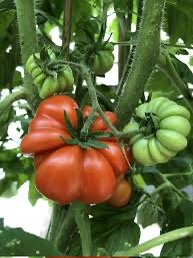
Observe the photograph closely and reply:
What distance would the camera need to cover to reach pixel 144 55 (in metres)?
0.78

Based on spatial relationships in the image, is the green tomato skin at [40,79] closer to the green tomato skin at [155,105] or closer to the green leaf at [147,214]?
the green tomato skin at [155,105]

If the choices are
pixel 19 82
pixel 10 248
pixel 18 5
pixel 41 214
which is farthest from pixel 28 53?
pixel 41 214

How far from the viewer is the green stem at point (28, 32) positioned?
0.88m

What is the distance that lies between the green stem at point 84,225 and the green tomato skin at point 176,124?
0.17m

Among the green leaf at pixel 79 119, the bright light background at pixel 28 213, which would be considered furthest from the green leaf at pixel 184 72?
the bright light background at pixel 28 213

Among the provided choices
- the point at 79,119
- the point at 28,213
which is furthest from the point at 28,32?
the point at 28,213

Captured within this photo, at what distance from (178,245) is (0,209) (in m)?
1.04

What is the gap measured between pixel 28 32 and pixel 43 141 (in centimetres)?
20

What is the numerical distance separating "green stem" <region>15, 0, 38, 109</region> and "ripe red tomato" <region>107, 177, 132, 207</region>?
0.18 m

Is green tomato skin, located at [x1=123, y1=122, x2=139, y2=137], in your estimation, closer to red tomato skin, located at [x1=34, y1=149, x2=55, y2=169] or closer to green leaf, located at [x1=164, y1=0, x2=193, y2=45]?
red tomato skin, located at [x1=34, y1=149, x2=55, y2=169]

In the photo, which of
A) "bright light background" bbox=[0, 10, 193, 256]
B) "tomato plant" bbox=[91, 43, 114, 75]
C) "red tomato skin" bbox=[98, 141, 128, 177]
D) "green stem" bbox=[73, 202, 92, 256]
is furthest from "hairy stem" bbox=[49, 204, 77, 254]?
"bright light background" bbox=[0, 10, 193, 256]

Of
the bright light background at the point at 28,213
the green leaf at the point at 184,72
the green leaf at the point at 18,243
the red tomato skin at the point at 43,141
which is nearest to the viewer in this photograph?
the green leaf at the point at 18,243

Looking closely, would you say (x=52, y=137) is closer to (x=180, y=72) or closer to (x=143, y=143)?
(x=143, y=143)

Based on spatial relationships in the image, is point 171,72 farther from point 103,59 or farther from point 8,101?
point 8,101
